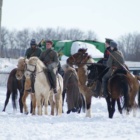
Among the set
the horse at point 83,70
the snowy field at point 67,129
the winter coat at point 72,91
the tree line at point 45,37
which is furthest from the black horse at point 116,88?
the tree line at point 45,37

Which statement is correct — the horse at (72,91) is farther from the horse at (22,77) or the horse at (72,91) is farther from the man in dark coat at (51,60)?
the horse at (22,77)

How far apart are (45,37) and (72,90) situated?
95.6 meters

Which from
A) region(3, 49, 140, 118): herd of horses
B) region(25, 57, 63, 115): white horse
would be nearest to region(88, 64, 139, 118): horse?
region(3, 49, 140, 118): herd of horses

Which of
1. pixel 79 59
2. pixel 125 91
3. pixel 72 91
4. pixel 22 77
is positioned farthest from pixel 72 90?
pixel 125 91

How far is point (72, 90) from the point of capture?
1505cm

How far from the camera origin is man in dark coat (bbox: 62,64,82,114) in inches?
591

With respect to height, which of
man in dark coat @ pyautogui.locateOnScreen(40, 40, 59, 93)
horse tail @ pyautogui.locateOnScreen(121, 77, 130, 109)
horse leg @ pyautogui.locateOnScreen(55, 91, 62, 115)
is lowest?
horse leg @ pyautogui.locateOnScreen(55, 91, 62, 115)

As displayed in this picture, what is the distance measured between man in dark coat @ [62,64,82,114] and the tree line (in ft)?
254

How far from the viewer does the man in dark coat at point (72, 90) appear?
15023 mm

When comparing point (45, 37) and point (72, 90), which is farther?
point (45, 37)

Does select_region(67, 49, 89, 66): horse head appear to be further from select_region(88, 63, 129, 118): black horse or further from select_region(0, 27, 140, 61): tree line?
select_region(0, 27, 140, 61): tree line

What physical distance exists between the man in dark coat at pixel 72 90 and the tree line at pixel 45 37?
77348mm

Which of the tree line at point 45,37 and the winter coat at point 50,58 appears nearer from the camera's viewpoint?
the winter coat at point 50,58

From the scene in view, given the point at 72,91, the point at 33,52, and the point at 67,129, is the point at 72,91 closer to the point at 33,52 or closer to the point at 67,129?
the point at 33,52
